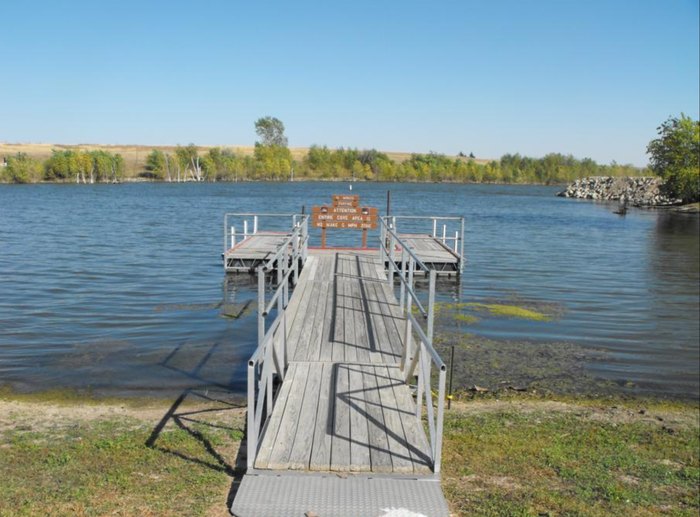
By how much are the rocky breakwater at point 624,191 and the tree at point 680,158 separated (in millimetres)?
4292

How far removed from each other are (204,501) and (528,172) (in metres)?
186

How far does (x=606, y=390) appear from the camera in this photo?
37.7 feet

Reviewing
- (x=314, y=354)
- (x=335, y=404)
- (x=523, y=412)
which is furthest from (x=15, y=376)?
(x=523, y=412)

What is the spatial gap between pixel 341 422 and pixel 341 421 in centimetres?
2

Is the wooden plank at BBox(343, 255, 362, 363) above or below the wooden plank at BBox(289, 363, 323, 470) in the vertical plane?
above

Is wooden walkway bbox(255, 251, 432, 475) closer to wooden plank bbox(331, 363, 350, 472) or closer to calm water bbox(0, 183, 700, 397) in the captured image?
wooden plank bbox(331, 363, 350, 472)

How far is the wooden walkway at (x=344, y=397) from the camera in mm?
6293

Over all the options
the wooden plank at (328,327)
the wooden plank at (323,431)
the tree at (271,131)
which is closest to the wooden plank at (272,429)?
the wooden plank at (323,431)

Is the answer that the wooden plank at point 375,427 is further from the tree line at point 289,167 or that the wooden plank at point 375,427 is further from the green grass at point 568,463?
the tree line at point 289,167

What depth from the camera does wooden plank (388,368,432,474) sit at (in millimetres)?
6227

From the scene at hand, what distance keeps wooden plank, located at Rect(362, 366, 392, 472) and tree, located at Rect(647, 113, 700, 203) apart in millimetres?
69012

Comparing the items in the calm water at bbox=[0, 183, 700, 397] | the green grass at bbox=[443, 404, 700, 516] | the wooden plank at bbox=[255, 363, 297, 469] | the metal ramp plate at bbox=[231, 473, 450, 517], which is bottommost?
the calm water at bbox=[0, 183, 700, 397]

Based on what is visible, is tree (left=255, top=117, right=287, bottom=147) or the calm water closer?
the calm water

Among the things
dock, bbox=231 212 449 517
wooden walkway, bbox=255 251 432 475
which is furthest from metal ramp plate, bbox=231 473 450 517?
wooden walkway, bbox=255 251 432 475
